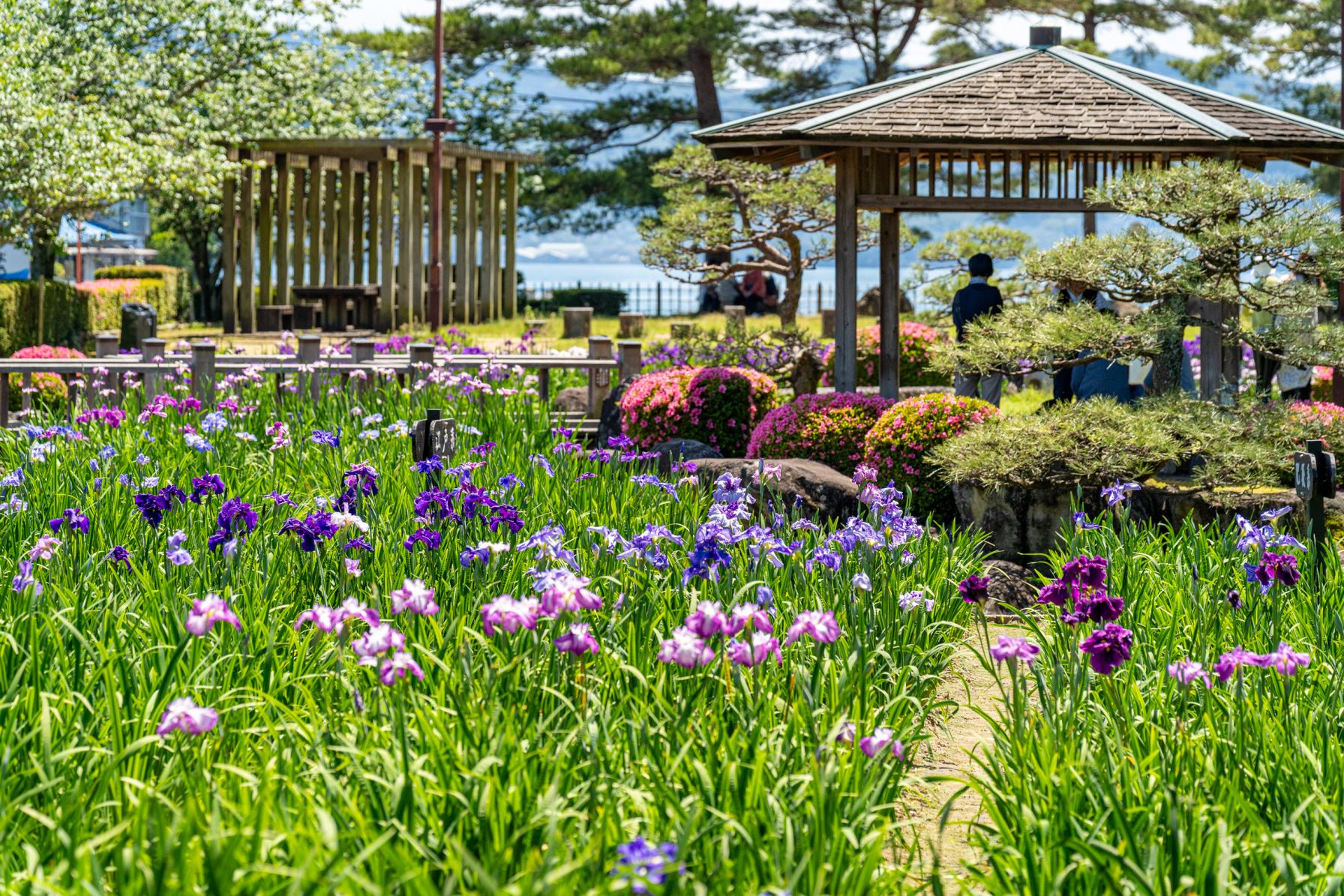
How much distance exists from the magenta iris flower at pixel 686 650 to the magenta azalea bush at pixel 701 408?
773 cm

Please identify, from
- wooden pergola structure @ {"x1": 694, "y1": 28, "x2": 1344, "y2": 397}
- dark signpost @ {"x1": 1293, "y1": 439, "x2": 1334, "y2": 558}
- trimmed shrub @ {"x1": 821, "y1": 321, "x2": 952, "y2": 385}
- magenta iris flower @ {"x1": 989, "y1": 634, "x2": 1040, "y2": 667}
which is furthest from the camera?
trimmed shrub @ {"x1": 821, "y1": 321, "x2": 952, "y2": 385}

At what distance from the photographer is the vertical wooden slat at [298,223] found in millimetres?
30609

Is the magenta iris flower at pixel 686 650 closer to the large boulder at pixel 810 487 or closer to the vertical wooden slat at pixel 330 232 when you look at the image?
the large boulder at pixel 810 487

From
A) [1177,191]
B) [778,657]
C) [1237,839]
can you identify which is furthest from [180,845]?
[1177,191]

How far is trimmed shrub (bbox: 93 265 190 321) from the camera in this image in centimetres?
3133

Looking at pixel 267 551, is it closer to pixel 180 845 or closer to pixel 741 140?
pixel 180 845

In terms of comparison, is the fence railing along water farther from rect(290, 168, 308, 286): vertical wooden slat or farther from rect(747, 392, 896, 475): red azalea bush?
rect(290, 168, 308, 286): vertical wooden slat

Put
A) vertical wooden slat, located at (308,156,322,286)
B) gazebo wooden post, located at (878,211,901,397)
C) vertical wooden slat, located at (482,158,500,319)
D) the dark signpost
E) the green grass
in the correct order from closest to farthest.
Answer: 1. the green grass
2. the dark signpost
3. gazebo wooden post, located at (878,211,901,397)
4. vertical wooden slat, located at (308,156,322,286)
5. vertical wooden slat, located at (482,158,500,319)

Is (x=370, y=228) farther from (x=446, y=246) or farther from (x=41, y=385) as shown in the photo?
(x=41, y=385)

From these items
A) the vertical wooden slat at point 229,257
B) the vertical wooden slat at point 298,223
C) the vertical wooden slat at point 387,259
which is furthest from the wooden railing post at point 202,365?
the vertical wooden slat at point 298,223

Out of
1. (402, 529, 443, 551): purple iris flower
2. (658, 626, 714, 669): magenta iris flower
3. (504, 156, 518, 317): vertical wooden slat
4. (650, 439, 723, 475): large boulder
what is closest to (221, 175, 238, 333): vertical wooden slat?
(504, 156, 518, 317): vertical wooden slat

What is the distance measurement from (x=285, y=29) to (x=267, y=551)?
91.5 ft

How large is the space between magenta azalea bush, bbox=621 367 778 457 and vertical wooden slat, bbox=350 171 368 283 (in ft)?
71.1

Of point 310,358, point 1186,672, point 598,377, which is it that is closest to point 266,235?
point 310,358
